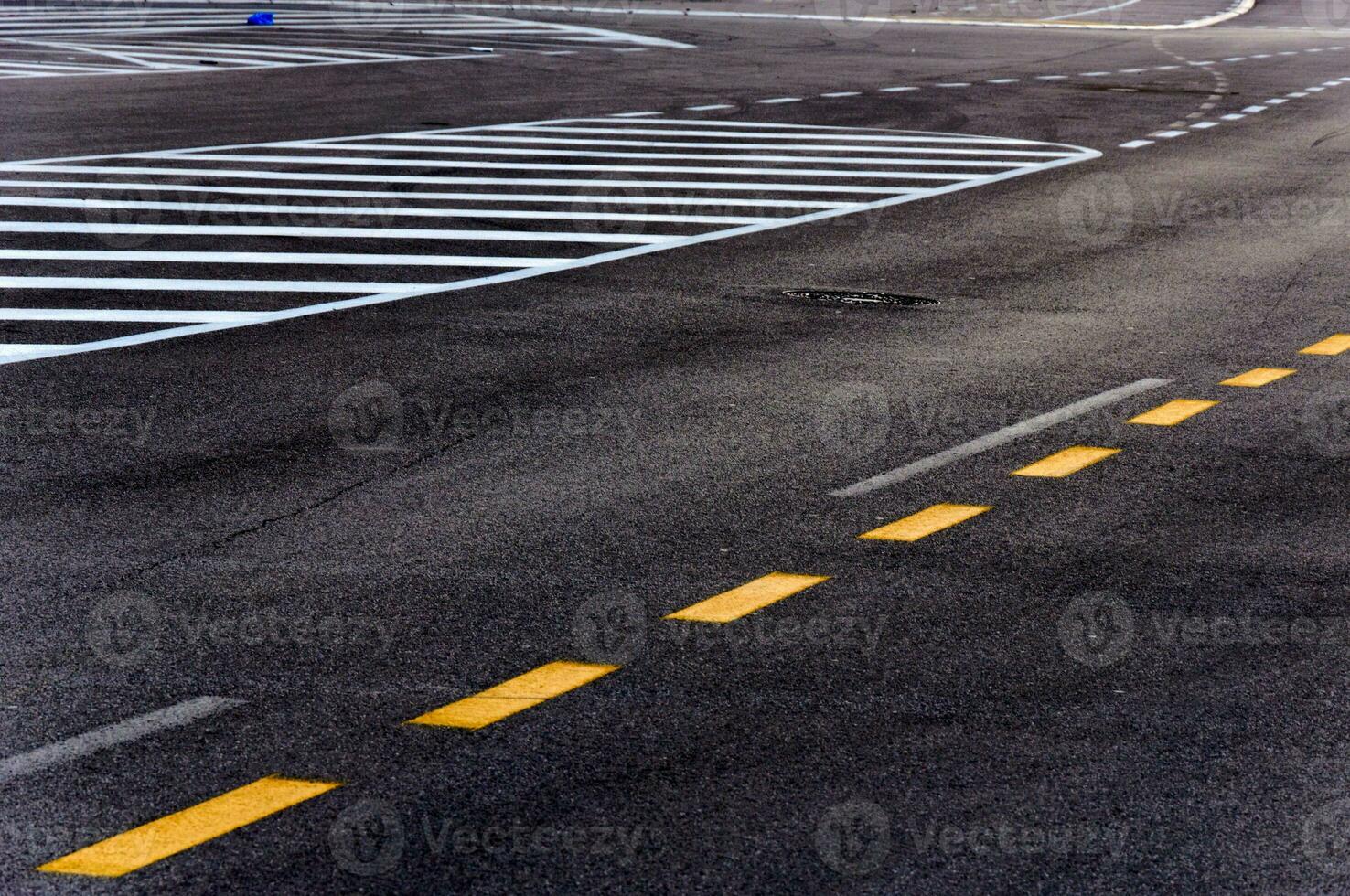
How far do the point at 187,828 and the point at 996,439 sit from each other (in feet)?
14.5

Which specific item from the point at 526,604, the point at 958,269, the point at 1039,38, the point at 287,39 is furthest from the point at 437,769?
the point at 1039,38

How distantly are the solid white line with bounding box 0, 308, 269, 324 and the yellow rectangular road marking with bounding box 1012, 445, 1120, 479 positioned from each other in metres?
4.70

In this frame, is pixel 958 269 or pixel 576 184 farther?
pixel 576 184

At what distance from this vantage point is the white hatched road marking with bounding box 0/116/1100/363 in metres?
10.7

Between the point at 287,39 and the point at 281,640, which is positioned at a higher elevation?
the point at 287,39

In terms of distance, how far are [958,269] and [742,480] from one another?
5.12m

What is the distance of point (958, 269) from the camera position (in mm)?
11711

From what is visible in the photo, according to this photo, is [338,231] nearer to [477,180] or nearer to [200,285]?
[200,285]

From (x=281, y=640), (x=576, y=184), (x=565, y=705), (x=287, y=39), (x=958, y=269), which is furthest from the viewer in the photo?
(x=287, y=39)

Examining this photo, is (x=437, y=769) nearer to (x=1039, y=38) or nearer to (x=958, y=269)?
(x=958, y=269)

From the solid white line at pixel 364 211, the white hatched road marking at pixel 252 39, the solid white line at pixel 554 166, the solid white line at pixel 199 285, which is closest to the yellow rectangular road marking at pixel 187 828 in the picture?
the solid white line at pixel 199 285

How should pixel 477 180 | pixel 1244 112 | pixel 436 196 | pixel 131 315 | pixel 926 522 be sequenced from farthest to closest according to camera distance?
pixel 1244 112 → pixel 477 180 → pixel 436 196 → pixel 131 315 → pixel 926 522

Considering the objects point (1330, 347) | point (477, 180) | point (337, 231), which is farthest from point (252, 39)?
point (1330, 347)

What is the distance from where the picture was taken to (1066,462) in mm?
7332
